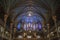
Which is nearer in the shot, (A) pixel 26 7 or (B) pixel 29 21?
(A) pixel 26 7

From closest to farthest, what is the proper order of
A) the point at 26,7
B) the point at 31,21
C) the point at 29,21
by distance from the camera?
the point at 26,7
the point at 29,21
the point at 31,21

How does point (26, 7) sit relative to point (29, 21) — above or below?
above

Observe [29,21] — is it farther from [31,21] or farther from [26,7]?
[26,7]

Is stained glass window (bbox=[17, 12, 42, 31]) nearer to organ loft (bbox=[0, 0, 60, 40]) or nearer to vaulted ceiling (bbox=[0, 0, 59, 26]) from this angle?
organ loft (bbox=[0, 0, 60, 40])

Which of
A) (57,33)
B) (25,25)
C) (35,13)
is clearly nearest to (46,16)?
(35,13)

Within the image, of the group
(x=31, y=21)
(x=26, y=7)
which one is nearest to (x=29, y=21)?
(x=31, y=21)

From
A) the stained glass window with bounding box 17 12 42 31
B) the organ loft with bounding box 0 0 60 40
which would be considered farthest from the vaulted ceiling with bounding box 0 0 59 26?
the stained glass window with bounding box 17 12 42 31

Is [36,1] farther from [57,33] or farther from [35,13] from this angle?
[57,33]

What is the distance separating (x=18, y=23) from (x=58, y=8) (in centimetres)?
1801

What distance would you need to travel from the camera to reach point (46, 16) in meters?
39.7

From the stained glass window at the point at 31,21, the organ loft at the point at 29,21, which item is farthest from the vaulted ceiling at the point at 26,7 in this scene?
the stained glass window at the point at 31,21

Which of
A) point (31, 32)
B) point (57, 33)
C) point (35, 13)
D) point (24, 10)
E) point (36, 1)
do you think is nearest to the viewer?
point (57, 33)

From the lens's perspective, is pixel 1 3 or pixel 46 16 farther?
pixel 46 16

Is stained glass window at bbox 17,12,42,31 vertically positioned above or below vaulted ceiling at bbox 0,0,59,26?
below
